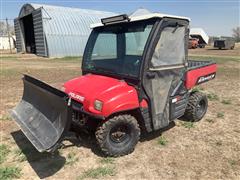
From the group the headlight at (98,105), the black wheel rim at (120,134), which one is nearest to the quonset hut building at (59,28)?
the black wheel rim at (120,134)

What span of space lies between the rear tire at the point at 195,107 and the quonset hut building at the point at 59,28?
19.4 metres

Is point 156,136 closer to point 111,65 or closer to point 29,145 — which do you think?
point 111,65

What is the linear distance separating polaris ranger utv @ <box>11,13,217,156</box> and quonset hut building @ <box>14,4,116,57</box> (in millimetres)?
19358

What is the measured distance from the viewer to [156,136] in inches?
186

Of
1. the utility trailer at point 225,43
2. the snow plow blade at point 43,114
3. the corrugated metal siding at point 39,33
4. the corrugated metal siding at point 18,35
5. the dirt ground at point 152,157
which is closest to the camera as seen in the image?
the snow plow blade at point 43,114

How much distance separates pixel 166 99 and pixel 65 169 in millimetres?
1903

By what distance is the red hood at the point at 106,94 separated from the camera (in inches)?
143

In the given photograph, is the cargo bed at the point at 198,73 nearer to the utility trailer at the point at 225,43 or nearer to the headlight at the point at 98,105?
the headlight at the point at 98,105

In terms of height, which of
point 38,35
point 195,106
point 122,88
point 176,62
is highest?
point 38,35

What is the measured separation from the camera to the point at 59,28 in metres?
23.7

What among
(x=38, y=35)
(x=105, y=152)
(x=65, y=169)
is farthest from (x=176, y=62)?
(x=38, y=35)

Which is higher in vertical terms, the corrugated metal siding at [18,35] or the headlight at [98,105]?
the corrugated metal siding at [18,35]

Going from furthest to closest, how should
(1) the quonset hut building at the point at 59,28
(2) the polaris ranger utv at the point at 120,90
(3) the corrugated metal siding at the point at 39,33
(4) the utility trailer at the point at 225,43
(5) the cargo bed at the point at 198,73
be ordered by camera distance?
(4) the utility trailer at the point at 225,43 → (3) the corrugated metal siding at the point at 39,33 → (1) the quonset hut building at the point at 59,28 → (5) the cargo bed at the point at 198,73 → (2) the polaris ranger utv at the point at 120,90

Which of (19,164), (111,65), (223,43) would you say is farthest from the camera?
(223,43)
